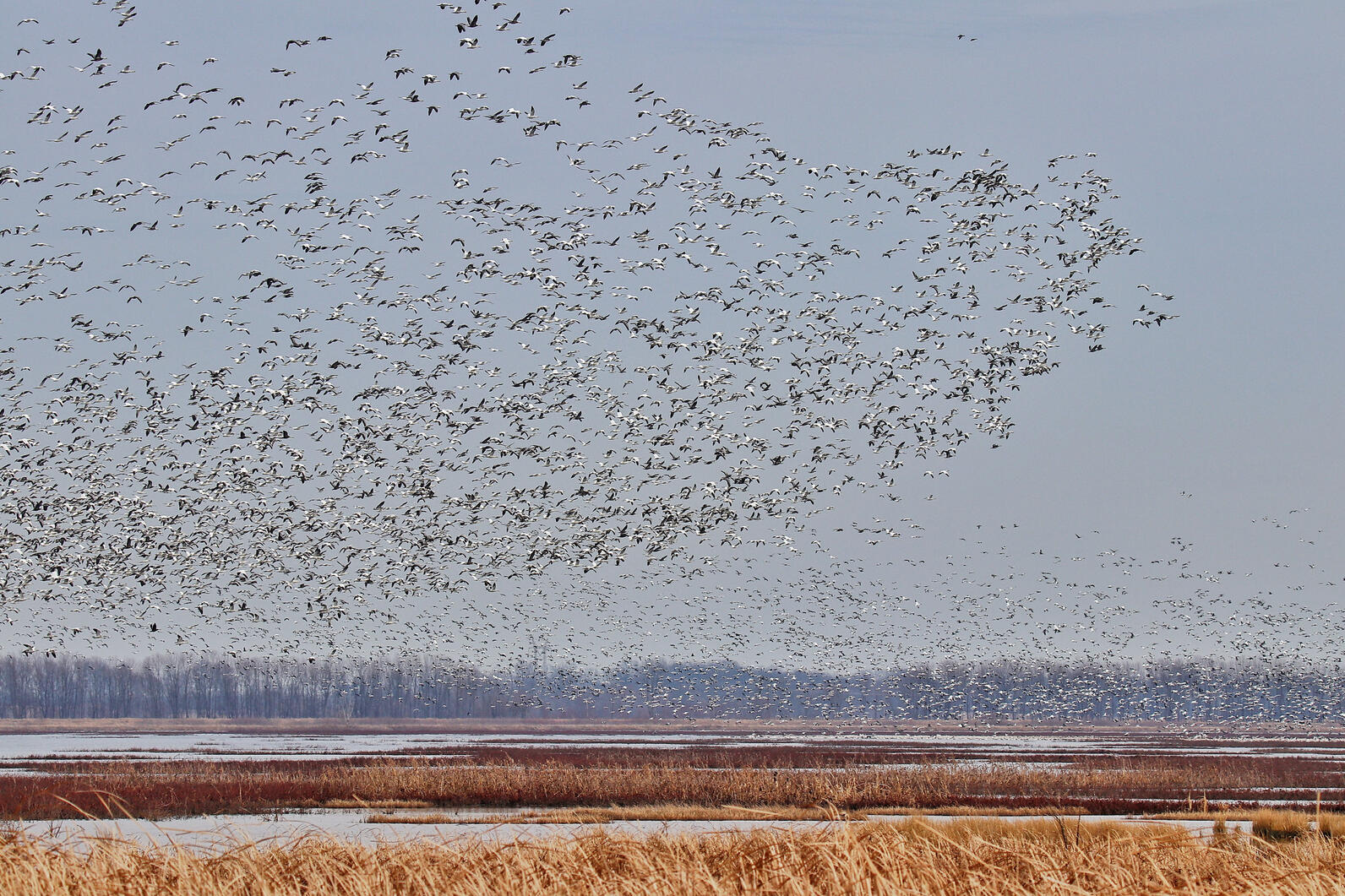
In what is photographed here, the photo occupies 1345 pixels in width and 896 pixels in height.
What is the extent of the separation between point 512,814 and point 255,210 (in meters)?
18.0

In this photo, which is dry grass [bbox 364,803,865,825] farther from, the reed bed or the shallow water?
the shallow water

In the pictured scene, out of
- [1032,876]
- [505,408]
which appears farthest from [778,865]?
[505,408]

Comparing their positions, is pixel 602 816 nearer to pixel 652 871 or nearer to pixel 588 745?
pixel 652 871

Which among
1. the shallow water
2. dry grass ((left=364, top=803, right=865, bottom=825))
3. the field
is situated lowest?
the shallow water

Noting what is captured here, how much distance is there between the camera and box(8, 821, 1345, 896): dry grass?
45.1 ft

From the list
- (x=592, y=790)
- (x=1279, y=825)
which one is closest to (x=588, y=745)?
(x=592, y=790)

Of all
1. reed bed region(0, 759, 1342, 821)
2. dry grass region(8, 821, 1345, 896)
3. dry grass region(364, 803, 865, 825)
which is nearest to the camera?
dry grass region(8, 821, 1345, 896)

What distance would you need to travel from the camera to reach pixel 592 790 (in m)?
44.4

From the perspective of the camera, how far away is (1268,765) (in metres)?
A: 70.2

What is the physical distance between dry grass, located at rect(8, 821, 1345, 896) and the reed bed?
2159cm

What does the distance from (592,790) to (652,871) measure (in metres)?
30.3

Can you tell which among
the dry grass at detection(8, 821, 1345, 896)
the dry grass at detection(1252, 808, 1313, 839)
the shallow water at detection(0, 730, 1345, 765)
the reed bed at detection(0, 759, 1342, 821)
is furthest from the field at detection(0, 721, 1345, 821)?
the dry grass at detection(8, 821, 1345, 896)

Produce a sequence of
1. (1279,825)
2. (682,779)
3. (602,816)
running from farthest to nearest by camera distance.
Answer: (682,779) → (602,816) → (1279,825)

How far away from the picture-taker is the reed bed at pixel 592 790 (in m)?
41.5
